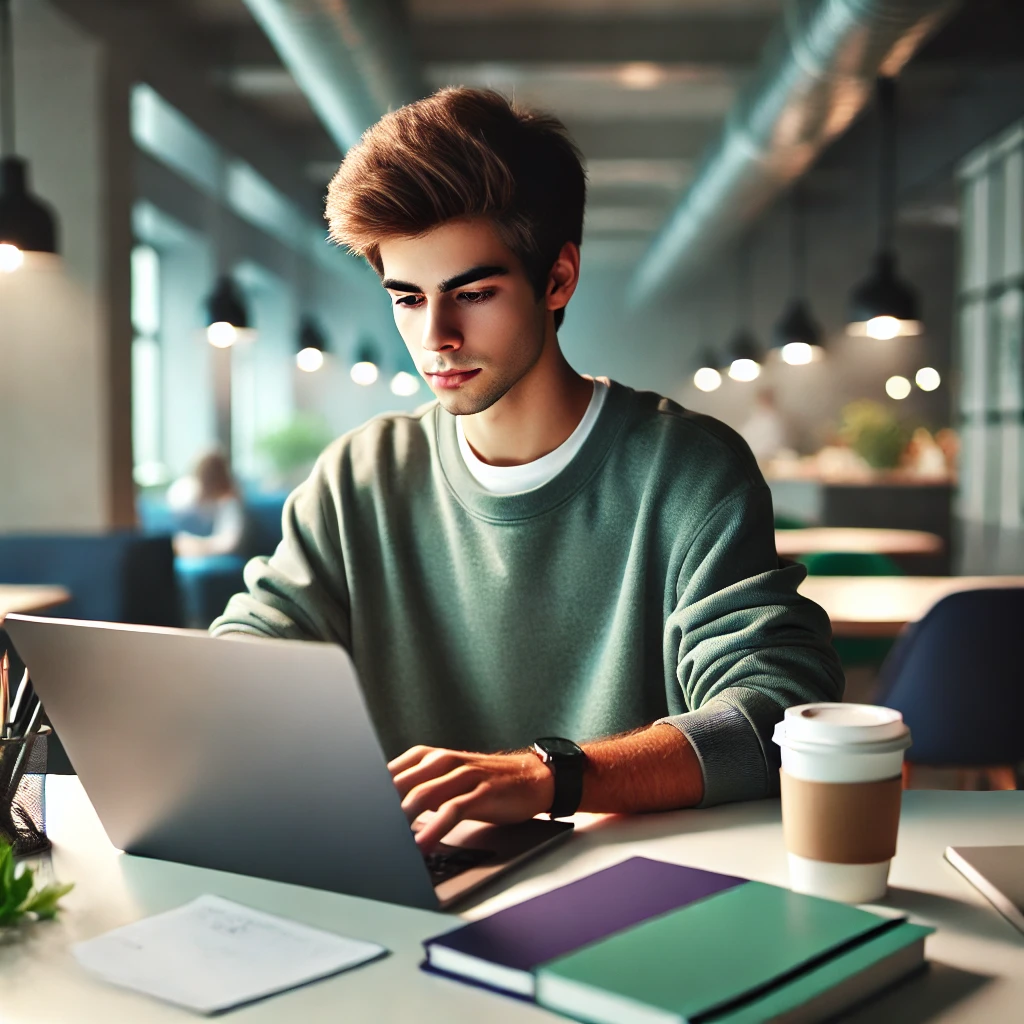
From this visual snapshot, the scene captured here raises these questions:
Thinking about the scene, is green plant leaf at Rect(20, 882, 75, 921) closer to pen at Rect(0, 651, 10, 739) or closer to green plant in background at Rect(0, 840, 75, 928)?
green plant in background at Rect(0, 840, 75, 928)

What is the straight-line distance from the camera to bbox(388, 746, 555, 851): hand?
3.40ft

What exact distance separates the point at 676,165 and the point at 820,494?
3.07 metres

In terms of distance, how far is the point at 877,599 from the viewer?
11.5ft

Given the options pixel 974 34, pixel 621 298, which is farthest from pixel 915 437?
pixel 621 298

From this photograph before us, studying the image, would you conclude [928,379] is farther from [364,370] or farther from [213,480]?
[213,480]

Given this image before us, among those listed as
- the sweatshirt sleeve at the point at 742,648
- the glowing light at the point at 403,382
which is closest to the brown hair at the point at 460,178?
the sweatshirt sleeve at the point at 742,648

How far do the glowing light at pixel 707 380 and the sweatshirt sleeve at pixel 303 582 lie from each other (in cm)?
1216

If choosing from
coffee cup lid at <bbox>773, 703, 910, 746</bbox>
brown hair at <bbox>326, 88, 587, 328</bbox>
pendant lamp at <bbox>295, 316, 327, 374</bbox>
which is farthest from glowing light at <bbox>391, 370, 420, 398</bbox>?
coffee cup lid at <bbox>773, 703, 910, 746</bbox>

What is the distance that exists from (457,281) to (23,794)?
0.71 m

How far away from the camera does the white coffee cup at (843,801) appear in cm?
94

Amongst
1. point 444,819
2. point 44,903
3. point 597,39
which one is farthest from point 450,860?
point 597,39

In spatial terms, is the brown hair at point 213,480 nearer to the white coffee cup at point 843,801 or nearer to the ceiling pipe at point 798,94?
the ceiling pipe at point 798,94

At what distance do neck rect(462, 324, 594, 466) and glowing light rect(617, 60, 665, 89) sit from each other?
19.7 ft

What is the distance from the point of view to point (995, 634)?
9.65ft
